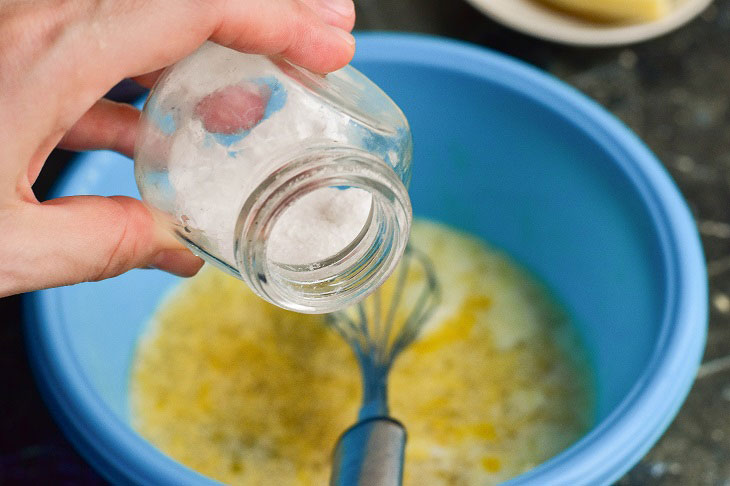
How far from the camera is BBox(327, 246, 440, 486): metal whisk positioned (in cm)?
39

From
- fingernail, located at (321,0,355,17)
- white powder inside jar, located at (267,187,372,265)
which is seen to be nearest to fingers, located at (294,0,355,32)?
fingernail, located at (321,0,355,17)

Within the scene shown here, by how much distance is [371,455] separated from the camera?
1.29 feet

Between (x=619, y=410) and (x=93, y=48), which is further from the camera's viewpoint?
(x=619, y=410)

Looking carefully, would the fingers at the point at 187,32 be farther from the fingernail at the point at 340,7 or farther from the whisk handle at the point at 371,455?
the whisk handle at the point at 371,455

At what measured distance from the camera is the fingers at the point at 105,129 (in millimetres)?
431

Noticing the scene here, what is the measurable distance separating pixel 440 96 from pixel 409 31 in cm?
18

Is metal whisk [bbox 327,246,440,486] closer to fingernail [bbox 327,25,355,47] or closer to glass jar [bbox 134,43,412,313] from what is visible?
glass jar [bbox 134,43,412,313]

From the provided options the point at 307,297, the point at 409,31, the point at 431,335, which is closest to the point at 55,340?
the point at 307,297

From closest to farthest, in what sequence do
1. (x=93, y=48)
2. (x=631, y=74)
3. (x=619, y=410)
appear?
(x=93, y=48) < (x=619, y=410) < (x=631, y=74)

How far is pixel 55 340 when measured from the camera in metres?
0.42

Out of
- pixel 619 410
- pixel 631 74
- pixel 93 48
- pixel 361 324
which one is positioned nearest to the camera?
pixel 93 48

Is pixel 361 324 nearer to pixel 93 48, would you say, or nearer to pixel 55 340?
pixel 55 340

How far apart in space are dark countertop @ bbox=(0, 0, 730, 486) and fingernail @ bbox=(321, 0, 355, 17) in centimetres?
32

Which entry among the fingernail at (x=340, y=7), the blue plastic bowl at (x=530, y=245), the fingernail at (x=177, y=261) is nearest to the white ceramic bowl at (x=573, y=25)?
the blue plastic bowl at (x=530, y=245)
